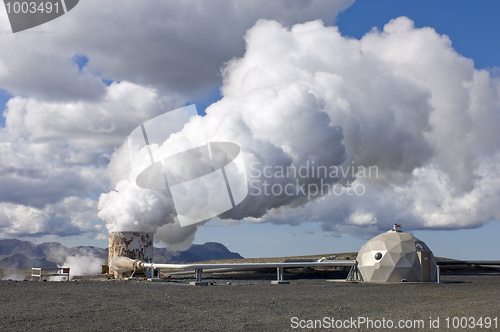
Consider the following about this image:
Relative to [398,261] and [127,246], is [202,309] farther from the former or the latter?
[398,261]

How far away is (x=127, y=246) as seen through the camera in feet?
91.2

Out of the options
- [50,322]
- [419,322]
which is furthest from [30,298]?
[419,322]

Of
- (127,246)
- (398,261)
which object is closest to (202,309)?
(127,246)

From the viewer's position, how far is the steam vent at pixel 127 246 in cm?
2774

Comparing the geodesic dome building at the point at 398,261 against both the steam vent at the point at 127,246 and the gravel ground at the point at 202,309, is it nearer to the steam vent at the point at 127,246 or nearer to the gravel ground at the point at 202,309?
the gravel ground at the point at 202,309

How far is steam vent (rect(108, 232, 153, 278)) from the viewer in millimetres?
27736

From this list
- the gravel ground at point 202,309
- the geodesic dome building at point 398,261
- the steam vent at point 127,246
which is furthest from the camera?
the steam vent at point 127,246

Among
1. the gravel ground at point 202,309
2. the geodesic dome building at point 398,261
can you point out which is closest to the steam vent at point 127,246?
the gravel ground at point 202,309

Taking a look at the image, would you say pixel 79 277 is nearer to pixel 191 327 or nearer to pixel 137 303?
pixel 137 303

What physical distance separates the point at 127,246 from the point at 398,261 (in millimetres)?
17312

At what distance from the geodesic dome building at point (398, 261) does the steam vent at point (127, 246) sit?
14520mm

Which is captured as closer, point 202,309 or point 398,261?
point 202,309

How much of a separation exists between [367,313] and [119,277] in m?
19.7

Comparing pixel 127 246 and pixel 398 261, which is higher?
pixel 127 246
